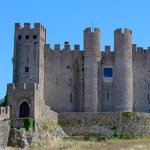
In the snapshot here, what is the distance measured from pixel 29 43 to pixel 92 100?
8828 millimetres

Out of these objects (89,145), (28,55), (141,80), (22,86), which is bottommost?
(89,145)

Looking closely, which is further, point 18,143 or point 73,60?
point 73,60

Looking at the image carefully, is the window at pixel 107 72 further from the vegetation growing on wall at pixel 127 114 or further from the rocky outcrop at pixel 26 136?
the rocky outcrop at pixel 26 136

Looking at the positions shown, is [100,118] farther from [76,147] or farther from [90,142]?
[76,147]

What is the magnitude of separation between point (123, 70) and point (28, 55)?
10.1 meters

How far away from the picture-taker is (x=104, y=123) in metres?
46.2

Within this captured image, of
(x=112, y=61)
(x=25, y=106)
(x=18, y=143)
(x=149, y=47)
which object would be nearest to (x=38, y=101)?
(x=25, y=106)

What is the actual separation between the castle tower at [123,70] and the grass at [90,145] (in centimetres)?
655

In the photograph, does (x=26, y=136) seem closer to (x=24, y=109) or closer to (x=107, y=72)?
(x=24, y=109)

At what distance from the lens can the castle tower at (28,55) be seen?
4688 centimetres

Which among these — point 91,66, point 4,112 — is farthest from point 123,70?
point 4,112

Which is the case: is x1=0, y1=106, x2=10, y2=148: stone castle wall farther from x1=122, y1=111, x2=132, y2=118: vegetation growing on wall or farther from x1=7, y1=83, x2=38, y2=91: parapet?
x1=122, y1=111, x2=132, y2=118: vegetation growing on wall

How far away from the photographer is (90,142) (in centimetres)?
4122

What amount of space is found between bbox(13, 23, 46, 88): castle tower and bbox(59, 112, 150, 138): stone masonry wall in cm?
517
